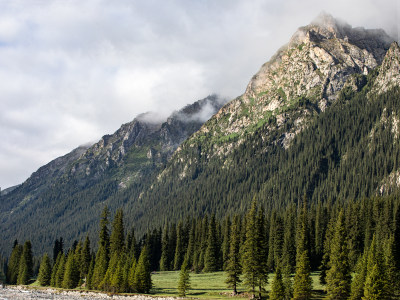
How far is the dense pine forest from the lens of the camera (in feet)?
245

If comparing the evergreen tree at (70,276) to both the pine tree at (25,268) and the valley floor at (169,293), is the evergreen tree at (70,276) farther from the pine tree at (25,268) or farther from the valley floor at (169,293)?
the pine tree at (25,268)

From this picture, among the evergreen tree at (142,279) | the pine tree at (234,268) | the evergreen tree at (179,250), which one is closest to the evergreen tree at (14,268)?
the evergreen tree at (179,250)

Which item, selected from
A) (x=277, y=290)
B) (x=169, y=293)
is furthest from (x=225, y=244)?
(x=277, y=290)

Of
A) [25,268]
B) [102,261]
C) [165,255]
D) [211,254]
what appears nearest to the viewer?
[102,261]

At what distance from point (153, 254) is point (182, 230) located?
1478 centimetres

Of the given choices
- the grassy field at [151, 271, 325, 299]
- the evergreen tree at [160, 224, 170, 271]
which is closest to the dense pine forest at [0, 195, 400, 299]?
the evergreen tree at [160, 224, 170, 271]

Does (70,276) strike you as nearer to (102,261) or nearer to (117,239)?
(102,261)

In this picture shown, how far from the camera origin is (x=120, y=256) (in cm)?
10456

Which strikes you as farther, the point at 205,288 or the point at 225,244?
the point at 225,244

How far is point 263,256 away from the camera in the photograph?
8294 cm

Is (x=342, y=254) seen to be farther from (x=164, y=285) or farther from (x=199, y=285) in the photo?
(x=164, y=285)

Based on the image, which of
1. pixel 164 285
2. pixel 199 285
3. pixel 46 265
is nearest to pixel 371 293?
pixel 199 285

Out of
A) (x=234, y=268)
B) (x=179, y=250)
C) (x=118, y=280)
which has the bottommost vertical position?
(x=118, y=280)

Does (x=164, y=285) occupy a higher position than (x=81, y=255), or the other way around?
(x=81, y=255)
